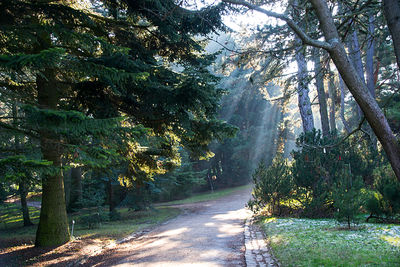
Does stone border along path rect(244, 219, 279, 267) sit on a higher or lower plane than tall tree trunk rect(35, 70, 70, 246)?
lower

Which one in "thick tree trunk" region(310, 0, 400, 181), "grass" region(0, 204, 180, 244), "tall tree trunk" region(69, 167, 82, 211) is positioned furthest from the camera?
"tall tree trunk" region(69, 167, 82, 211)

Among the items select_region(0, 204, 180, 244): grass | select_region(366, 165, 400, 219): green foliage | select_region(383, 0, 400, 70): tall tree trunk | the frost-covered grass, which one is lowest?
select_region(0, 204, 180, 244): grass

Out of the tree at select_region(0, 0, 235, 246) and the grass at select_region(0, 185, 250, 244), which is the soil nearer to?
the tree at select_region(0, 0, 235, 246)

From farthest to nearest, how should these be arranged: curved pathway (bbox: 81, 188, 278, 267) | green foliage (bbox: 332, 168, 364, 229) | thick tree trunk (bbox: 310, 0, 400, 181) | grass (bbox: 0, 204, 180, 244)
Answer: grass (bbox: 0, 204, 180, 244)
green foliage (bbox: 332, 168, 364, 229)
curved pathway (bbox: 81, 188, 278, 267)
thick tree trunk (bbox: 310, 0, 400, 181)

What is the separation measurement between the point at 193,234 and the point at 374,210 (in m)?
5.92

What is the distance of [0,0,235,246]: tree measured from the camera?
7463mm

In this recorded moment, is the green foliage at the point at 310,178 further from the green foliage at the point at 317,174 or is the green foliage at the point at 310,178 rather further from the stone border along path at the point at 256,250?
the stone border along path at the point at 256,250

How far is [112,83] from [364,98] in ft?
19.2

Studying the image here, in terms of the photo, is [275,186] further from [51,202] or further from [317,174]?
[51,202]

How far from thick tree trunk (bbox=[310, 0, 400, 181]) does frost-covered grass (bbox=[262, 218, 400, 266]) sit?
2.17 m

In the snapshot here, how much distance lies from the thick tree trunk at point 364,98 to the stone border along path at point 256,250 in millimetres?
3198

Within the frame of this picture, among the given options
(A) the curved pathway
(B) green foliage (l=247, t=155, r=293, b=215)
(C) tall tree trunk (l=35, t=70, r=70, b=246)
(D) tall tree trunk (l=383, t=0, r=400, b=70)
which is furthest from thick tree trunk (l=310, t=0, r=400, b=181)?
(C) tall tree trunk (l=35, t=70, r=70, b=246)

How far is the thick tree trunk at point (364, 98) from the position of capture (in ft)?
14.3

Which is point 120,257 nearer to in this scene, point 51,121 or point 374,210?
point 51,121
